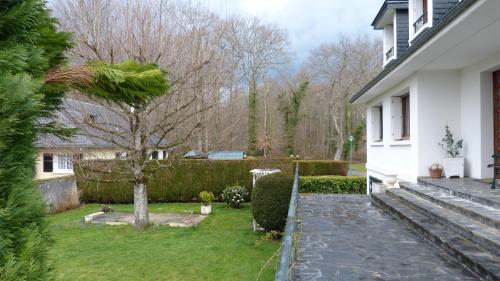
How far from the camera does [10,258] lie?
1.52 metres

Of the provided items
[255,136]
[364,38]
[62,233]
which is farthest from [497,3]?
[364,38]

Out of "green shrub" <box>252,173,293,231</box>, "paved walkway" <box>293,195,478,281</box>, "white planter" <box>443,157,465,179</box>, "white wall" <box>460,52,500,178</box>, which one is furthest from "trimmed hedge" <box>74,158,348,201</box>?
"paved walkway" <box>293,195,478,281</box>

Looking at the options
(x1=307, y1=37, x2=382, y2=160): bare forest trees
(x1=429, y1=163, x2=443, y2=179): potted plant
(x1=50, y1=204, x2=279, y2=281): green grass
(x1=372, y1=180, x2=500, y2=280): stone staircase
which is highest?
(x1=307, y1=37, x2=382, y2=160): bare forest trees

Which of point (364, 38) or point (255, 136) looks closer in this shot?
point (255, 136)

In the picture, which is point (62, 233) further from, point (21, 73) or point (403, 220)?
point (21, 73)

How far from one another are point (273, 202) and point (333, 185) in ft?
27.2

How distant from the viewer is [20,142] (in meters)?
1.69

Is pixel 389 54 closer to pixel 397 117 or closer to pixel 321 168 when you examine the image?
pixel 397 117

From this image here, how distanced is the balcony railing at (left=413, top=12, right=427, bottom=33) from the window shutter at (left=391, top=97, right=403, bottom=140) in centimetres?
205

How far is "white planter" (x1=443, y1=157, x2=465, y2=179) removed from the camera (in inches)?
329

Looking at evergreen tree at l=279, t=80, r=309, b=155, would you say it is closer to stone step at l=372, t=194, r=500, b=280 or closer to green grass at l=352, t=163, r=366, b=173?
green grass at l=352, t=163, r=366, b=173

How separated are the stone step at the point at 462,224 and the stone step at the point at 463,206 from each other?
0.06m

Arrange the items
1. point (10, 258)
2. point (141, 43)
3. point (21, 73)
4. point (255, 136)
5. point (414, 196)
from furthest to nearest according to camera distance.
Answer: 1. point (255, 136)
2. point (141, 43)
3. point (414, 196)
4. point (21, 73)
5. point (10, 258)

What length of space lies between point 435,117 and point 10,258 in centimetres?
907
